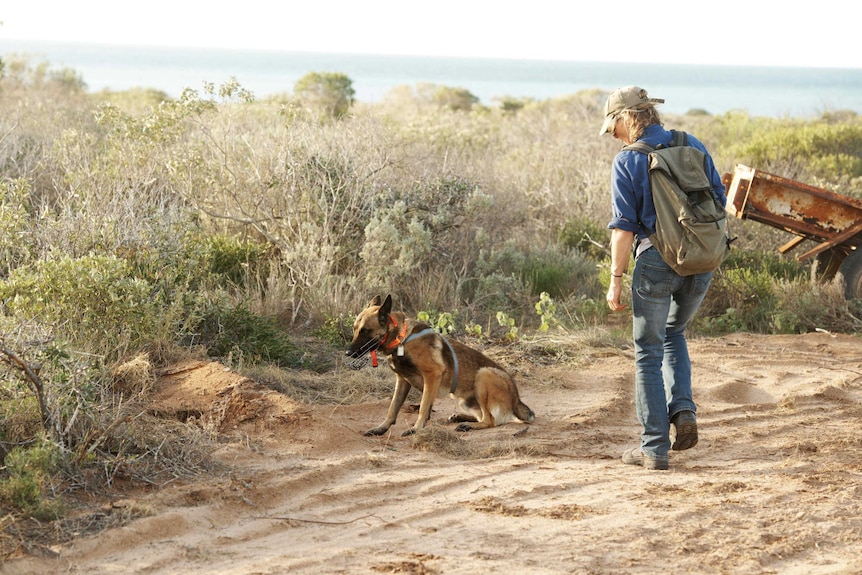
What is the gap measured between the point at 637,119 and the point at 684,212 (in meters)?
0.66

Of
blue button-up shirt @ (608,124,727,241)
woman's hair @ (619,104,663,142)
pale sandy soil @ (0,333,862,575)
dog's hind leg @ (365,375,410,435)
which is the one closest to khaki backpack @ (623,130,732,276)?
blue button-up shirt @ (608,124,727,241)

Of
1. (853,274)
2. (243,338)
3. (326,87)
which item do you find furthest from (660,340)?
(326,87)

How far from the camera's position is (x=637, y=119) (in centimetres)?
578

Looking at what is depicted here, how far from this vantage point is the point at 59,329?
22.6ft

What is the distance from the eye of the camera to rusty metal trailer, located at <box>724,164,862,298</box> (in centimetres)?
1094

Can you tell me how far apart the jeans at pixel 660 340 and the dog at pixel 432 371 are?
1.43 m

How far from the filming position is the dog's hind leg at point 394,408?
22.8ft

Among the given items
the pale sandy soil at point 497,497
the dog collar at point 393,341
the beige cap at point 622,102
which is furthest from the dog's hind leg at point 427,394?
the beige cap at point 622,102

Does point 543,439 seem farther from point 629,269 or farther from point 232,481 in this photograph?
point 629,269

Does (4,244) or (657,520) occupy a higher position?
(4,244)

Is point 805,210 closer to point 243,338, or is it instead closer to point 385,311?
point 385,311

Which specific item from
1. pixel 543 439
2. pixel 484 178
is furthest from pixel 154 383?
pixel 484 178

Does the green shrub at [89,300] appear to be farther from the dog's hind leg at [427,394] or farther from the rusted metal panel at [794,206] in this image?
the rusted metal panel at [794,206]

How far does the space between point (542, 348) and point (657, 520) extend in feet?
15.5
